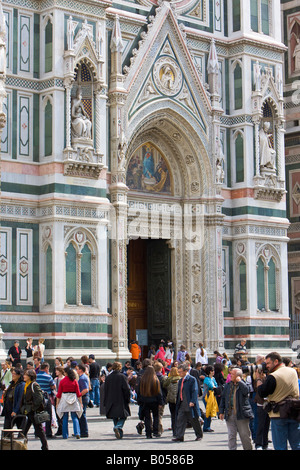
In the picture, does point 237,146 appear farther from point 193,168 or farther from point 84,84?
point 84,84

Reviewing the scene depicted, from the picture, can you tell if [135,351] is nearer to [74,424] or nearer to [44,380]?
[44,380]

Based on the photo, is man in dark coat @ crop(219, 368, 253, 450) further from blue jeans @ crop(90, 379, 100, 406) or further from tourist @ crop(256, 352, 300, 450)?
blue jeans @ crop(90, 379, 100, 406)

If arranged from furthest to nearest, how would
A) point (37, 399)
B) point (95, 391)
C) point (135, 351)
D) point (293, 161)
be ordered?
point (293, 161) < point (135, 351) < point (95, 391) < point (37, 399)

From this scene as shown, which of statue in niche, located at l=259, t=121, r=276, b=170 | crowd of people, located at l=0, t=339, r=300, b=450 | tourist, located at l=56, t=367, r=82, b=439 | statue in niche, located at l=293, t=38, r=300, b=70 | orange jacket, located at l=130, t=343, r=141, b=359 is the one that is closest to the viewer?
crowd of people, located at l=0, t=339, r=300, b=450

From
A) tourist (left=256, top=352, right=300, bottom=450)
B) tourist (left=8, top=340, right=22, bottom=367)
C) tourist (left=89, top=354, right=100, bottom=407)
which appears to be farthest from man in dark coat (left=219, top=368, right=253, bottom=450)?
tourist (left=8, top=340, right=22, bottom=367)

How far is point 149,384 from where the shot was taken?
2211 centimetres

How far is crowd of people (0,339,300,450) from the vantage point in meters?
15.3

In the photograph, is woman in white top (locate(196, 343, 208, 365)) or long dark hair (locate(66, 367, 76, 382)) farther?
woman in white top (locate(196, 343, 208, 365))

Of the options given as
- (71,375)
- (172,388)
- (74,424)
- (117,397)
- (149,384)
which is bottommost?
(74,424)

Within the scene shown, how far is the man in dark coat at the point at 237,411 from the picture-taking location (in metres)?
18.5

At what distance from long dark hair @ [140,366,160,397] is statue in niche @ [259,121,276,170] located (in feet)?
57.5

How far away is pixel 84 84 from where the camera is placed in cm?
3294

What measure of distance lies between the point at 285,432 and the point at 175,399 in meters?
7.83

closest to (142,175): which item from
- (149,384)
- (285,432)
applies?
(149,384)
